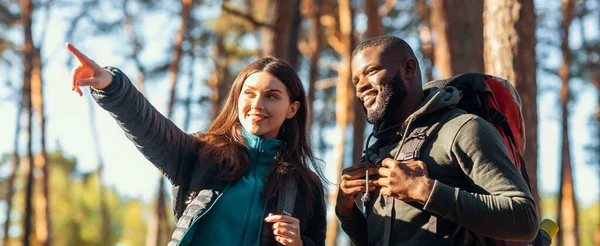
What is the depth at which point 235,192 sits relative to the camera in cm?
388

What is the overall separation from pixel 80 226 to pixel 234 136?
36.1 m

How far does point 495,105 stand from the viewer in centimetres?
361

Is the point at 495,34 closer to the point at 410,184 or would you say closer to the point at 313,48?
the point at 410,184

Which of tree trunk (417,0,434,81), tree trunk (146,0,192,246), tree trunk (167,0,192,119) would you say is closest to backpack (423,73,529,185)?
tree trunk (417,0,434,81)

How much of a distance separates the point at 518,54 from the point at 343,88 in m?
9.21

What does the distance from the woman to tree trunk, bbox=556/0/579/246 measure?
53.4 feet

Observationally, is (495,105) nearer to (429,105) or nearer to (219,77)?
(429,105)

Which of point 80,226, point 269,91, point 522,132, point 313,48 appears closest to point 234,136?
point 269,91

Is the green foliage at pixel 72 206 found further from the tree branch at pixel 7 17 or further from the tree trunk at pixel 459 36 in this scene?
the tree trunk at pixel 459 36

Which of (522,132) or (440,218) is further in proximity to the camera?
(522,132)

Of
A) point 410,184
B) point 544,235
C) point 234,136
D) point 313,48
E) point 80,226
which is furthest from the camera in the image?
point 80,226

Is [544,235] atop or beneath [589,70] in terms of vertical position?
beneath

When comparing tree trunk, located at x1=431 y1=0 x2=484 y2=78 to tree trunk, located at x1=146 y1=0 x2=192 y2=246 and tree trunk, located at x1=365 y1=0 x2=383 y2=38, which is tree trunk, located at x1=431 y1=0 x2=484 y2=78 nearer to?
tree trunk, located at x1=365 y1=0 x2=383 y2=38

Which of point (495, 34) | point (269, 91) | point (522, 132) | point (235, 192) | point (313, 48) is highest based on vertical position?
point (313, 48)
